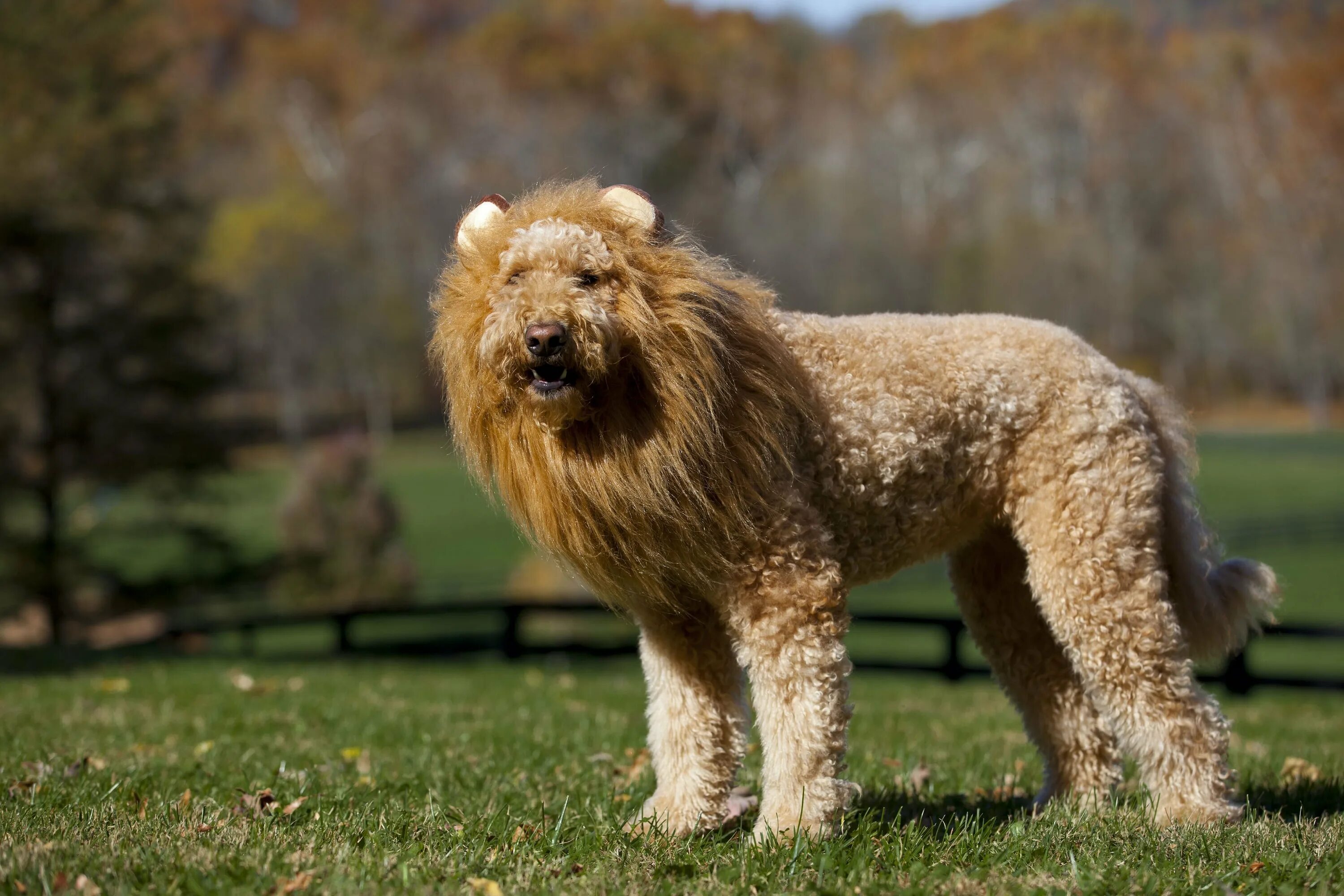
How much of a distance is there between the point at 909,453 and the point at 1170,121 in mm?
50888

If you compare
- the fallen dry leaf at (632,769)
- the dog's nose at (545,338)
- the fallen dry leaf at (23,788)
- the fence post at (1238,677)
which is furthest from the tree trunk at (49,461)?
the dog's nose at (545,338)

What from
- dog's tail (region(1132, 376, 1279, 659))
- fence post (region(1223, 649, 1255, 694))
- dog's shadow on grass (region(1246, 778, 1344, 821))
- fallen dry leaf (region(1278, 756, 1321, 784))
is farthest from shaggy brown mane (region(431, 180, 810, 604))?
fence post (region(1223, 649, 1255, 694))

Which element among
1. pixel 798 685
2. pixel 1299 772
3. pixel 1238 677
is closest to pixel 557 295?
pixel 798 685

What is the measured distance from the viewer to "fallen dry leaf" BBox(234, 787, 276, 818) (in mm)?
4566

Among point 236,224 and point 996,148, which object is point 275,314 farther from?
point 996,148

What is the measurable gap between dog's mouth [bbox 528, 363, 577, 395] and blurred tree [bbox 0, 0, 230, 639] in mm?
18418

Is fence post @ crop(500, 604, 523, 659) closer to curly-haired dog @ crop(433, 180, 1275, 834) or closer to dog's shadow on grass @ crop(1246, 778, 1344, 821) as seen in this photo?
curly-haired dog @ crop(433, 180, 1275, 834)

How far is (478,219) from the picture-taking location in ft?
14.5

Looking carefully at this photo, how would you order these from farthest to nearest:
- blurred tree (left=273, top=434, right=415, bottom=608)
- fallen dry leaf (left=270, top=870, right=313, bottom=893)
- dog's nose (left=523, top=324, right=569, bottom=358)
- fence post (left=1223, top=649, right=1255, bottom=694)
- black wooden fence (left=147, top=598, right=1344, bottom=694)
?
blurred tree (left=273, top=434, right=415, bottom=608) → fence post (left=1223, top=649, right=1255, bottom=694) → black wooden fence (left=147, top=598, right=1344, bottom=694) → dog's nose (left=523, top=324, right=569, bottom=358) → fallen dry leaf (left=270, top=870, right=313, bottom=893)

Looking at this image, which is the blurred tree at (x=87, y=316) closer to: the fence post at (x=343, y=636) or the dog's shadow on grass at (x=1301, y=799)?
the fence post at (x=343, y=636)

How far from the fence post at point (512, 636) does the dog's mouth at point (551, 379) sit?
9661mm

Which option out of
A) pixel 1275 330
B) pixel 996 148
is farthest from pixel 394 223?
pixel 1275 330

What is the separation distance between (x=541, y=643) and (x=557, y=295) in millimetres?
11060

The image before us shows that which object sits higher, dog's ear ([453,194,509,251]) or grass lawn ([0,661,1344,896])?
dog's ear ([453,194,509,251])
